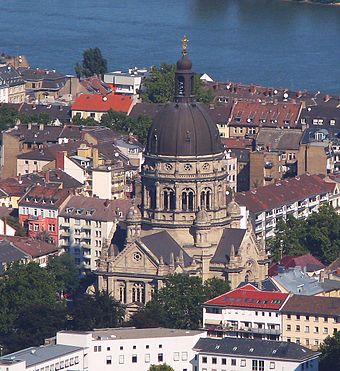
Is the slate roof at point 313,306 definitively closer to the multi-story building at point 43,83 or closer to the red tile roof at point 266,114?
the red tile roof at point 266,114

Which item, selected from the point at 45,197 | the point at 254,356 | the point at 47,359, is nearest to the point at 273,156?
the point at 45,197

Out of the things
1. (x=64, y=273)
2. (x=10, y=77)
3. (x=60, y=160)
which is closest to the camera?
(x=64, y=273)

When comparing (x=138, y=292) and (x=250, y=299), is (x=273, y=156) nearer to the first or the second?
(x=138, y=292)

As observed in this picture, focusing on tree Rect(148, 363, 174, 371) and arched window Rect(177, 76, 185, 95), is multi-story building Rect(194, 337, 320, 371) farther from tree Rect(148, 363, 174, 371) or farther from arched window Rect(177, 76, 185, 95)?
arched window Rect(177, 76, 185, 95)

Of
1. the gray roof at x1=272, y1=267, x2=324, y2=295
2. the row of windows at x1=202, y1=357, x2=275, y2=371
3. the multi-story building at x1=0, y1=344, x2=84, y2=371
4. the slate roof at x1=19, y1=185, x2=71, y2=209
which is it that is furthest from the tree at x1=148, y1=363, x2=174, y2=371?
the slate roof at x1=19, y1=185, x2=71, y2=209

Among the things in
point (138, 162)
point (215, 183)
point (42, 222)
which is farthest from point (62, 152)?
point (215, 183)

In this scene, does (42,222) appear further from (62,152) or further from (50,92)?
(50,92)
